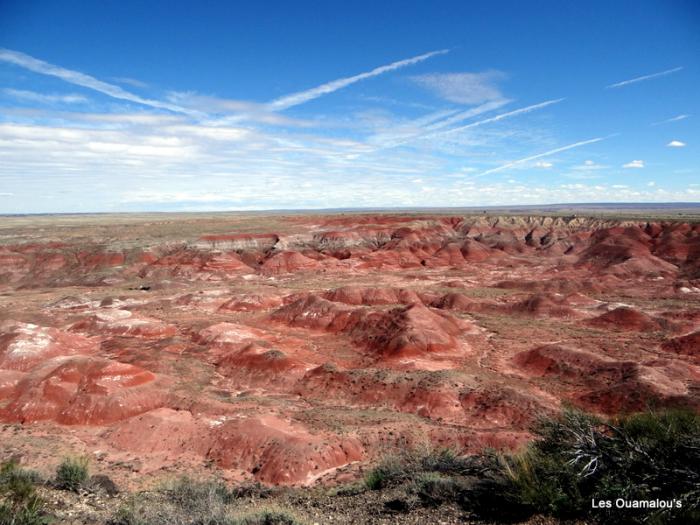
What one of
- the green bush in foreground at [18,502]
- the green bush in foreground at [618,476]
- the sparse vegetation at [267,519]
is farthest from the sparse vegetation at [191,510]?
the green bush in foreground at [618,476]

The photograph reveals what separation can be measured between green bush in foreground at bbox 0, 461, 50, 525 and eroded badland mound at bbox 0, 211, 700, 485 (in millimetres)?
6894

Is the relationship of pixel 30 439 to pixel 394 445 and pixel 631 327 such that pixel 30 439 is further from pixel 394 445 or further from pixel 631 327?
pixel 631 327

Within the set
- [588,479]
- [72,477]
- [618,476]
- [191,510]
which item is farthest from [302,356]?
[618,476]

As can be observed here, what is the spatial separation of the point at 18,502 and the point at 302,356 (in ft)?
77.5

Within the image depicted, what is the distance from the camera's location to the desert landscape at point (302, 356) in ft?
60.6

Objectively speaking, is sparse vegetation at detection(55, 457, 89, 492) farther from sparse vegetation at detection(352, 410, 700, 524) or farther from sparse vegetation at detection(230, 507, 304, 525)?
sparse vegetation at detection(352, 410, 700, 524)

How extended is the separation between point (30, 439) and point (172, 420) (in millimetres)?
6185

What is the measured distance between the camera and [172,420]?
20.1m

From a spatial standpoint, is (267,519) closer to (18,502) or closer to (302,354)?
(18,502)

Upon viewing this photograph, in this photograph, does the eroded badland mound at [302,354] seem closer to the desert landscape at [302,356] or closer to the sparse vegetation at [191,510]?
the desert landscape at [302,356]

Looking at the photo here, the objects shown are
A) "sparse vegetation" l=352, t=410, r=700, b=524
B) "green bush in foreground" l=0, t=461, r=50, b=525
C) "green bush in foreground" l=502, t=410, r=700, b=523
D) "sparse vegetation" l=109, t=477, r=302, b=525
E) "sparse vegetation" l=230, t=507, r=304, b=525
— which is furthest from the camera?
"sparse vegetation" l=109, t=477, r=302, b=525

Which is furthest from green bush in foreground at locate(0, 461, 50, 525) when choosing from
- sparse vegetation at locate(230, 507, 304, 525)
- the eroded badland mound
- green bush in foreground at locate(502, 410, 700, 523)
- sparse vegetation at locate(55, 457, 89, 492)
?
green bush in foreground at locate(502, 410, 700, 523)

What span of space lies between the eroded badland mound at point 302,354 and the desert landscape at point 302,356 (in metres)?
0.14

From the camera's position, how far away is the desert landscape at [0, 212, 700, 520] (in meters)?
18.5
